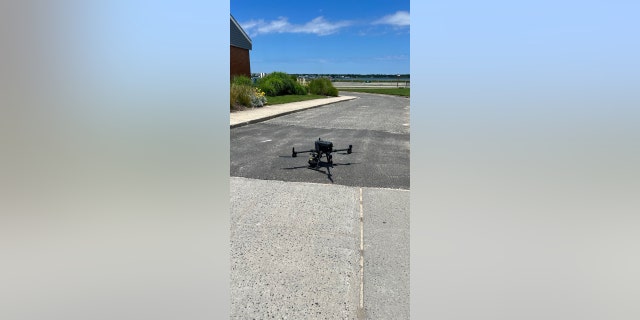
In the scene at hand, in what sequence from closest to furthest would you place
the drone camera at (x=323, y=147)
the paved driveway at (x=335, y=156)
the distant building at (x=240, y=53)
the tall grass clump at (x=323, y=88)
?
the paved driveway at (x=335, y=156), the drone camera at (x=323, y=147), the distant building at (x=240, y=53), the tall grass clump at (x=323, y=88)

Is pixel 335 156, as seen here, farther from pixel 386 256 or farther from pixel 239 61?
pixel 239 61

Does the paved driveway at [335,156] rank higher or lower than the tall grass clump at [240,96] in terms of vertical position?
lower

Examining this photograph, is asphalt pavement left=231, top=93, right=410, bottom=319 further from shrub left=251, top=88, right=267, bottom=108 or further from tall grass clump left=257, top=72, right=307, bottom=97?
tall grass clump left=257, top=72, right=307, bottom=97

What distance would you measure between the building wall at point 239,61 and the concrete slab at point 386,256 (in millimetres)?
15884

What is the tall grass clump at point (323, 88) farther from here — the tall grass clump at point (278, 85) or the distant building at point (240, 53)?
the distant building at point (240, 53)

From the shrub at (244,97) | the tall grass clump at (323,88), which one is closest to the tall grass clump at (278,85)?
the tall grass clump at (323,88)

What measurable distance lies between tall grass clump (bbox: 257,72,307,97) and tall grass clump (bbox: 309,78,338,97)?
1.71 meters

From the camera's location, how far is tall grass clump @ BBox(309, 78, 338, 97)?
21.4 m

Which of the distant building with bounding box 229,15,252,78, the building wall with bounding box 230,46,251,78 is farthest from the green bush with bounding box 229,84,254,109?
the building wall with bounding box 230,46,251,78

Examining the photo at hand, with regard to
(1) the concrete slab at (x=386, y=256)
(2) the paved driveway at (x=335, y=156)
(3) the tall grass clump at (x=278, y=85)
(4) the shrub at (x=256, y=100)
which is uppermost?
(3) the tall grass clump at (x=278, y=85)

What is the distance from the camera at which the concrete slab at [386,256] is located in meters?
1.73
